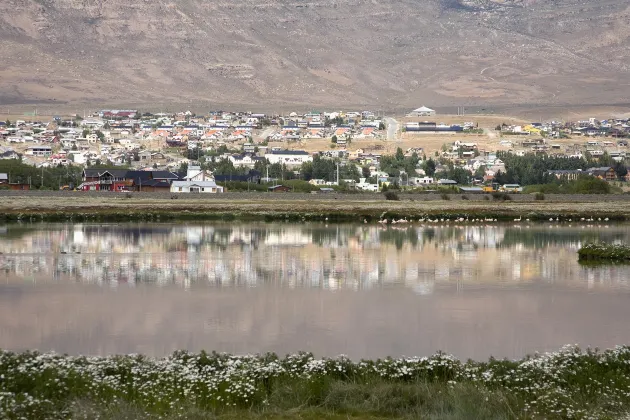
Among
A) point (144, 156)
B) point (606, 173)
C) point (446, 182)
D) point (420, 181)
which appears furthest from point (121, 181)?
point (606, 173)

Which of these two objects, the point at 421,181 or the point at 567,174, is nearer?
the point at 421,181

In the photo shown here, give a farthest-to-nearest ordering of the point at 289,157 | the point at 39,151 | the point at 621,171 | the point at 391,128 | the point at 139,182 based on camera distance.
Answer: the point at 391,128
the point at 39,151
the point at 289,157
the point at 621,171
the point at 139,182

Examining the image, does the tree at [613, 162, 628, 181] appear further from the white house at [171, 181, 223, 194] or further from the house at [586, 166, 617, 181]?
the white house at [171, 181, 223, 194]

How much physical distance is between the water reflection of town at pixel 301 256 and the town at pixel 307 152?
1238 inches

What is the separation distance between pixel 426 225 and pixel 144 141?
89.9 metres

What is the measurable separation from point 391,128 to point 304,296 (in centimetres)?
12149

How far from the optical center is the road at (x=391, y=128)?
4941 inches

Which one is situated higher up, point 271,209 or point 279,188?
point 279,188

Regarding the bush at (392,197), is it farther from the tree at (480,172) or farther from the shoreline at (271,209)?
the tree at (480,172)

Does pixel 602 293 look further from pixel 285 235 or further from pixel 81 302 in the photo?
pixel 285 235

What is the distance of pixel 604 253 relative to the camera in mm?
25875

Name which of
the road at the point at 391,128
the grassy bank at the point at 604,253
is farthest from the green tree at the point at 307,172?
the grassy bank at the point at 604,253

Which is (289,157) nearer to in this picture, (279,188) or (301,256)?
(279,188)

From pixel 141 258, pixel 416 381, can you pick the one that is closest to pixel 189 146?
pixel 141 258
